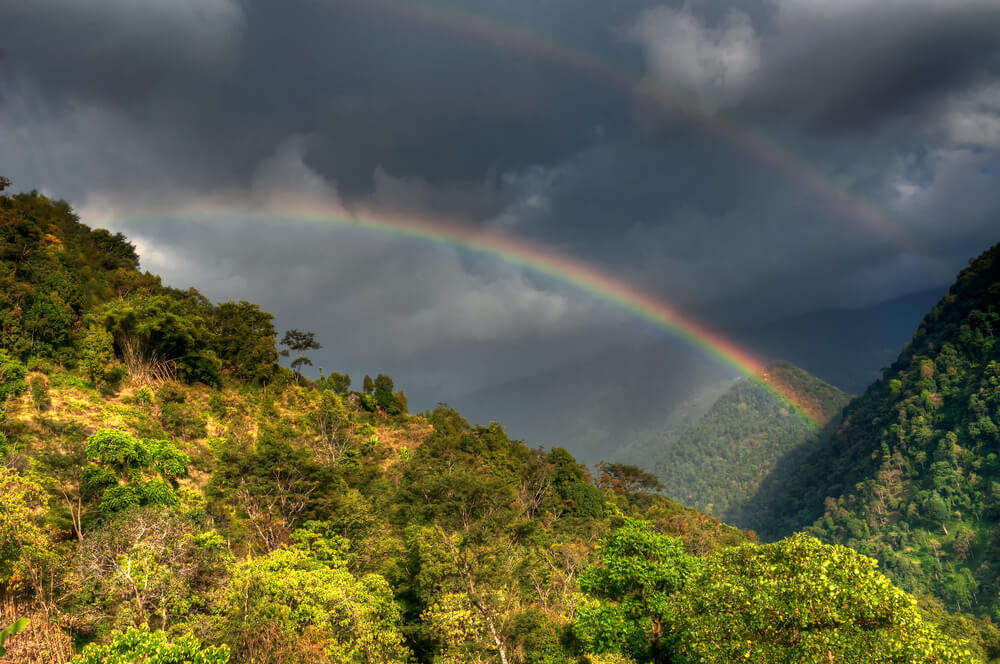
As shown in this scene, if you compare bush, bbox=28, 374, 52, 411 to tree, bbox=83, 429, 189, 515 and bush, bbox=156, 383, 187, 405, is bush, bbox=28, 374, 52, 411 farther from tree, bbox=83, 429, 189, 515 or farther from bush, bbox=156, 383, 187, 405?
tree, bbox=83, 429, 189, 515

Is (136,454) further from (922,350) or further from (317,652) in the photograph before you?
(922,350)

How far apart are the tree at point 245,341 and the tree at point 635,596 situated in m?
51.1

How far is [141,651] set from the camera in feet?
43.3

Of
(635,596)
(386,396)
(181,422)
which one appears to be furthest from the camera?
(386,396)

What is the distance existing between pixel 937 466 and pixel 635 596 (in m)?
149

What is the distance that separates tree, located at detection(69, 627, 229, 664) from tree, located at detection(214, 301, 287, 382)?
2000 inches

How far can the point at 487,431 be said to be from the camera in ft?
259

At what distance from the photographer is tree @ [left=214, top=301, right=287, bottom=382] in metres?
59.9

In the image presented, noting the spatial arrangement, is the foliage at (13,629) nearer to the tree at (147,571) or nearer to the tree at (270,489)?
the tree at (147,571)

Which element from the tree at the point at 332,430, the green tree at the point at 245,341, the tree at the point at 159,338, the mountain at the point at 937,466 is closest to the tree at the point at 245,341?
the green tree at the point at 245,341

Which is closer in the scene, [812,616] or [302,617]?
[812,616]

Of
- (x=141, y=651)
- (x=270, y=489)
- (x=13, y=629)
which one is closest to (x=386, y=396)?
(x=270, y=489)

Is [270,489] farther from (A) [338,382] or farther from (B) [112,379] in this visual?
(A) [338,382]

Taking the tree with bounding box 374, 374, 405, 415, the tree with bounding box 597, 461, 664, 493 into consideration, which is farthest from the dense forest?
the tree with bounding box 597, 461, 664, 493
